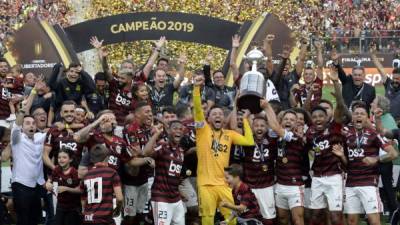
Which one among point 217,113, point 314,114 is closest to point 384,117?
point 314,114

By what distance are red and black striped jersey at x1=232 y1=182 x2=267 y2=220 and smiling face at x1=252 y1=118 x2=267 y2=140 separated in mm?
987

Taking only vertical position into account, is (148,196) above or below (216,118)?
below

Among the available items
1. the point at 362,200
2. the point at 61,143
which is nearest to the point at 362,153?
the point at 362,200

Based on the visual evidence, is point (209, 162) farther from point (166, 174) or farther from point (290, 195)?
point (290, 195)

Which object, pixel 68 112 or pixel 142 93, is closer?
pixel 68 112

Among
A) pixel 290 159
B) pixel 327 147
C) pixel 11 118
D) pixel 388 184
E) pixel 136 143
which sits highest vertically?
pixel 11 118

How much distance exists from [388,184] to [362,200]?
175 centimetres

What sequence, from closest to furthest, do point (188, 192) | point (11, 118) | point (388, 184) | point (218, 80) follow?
point (188, 192), point (388, 184), point (11, 118), point (218, 80)

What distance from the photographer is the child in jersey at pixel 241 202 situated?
11781mm

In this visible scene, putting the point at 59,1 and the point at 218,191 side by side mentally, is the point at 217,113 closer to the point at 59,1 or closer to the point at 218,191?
the point at 218,191

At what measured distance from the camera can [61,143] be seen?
41.1 feet

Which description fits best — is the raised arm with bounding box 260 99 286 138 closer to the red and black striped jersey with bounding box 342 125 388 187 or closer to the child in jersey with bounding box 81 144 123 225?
the red and black striped jersey with bounding box 342 125 388 187

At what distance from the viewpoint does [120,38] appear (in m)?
18.1

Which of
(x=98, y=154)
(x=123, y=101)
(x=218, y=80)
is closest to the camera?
(x=98, y=154)
